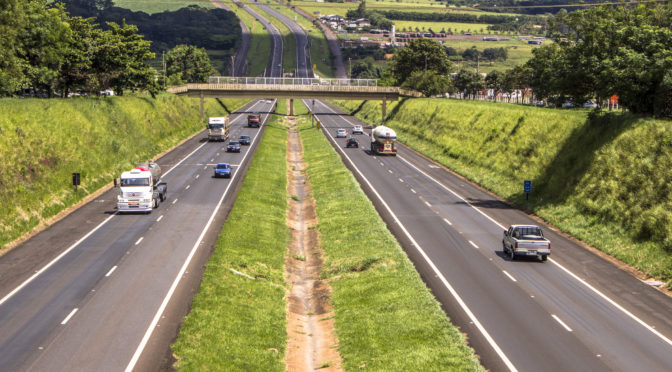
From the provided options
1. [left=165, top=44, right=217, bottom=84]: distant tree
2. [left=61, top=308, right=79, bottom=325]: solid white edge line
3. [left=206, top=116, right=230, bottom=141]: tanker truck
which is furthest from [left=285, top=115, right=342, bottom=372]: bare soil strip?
[left=165, top=44, right=217, bottom=84]: distant tree

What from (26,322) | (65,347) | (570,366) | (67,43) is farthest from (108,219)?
(67,43)

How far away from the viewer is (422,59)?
17888 cm

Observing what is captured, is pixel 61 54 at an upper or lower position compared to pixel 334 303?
upper

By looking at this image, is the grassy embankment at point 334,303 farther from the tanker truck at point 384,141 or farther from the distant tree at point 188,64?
the distant tree at point 188,64

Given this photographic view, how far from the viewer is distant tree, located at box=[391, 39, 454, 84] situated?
17688cm

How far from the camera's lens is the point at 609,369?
25.6 metres

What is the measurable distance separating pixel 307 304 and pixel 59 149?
118 feet

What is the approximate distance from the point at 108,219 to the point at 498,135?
5135cm

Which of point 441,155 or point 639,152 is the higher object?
point 639,152

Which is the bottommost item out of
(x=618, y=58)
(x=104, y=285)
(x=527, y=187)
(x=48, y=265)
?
(x=48, y=265)

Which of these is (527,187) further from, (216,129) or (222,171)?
(216,129)

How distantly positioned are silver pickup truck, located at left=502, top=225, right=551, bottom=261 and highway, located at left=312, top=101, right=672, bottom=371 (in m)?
0.67

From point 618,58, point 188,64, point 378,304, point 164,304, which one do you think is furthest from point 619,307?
point 188,64

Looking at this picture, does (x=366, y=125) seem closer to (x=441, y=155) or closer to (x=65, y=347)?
(x=441, y=155)
